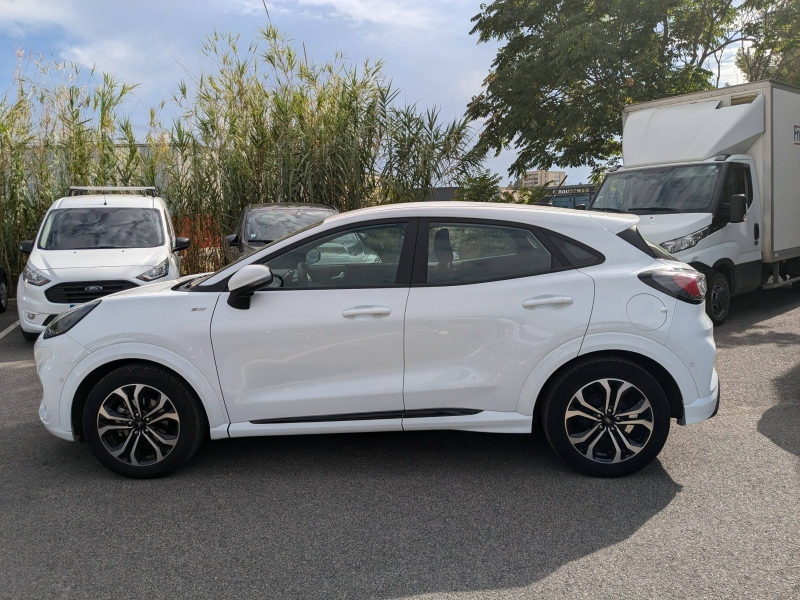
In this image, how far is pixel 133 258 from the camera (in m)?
8.95

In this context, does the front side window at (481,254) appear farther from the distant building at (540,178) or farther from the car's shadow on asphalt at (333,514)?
the distant building at (540,178)

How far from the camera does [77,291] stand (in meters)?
8.41

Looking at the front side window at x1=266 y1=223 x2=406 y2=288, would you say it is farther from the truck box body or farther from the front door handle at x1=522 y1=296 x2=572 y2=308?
the truck box body

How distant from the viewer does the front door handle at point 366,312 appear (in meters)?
4.19

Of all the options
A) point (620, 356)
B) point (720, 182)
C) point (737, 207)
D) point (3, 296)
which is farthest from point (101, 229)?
point (737, 207)

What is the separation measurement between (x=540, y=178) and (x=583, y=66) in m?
2.99

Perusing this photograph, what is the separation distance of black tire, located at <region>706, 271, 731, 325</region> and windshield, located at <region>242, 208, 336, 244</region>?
5101 mm

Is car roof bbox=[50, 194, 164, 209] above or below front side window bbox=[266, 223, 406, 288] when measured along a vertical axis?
above

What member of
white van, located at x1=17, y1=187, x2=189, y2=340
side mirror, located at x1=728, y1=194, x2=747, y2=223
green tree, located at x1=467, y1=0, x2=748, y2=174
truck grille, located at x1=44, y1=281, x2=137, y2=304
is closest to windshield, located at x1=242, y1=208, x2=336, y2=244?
white van, located at x1=17, y1=187, x2=189, y2=340

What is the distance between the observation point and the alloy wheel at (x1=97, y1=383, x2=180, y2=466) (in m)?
4.31

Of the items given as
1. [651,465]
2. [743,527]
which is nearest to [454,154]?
[651,465]

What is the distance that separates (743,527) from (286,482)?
246cm

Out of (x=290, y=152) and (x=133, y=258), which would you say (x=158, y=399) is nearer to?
(x=133, y=258)

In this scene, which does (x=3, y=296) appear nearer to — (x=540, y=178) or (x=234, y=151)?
(x=234, y=151)
